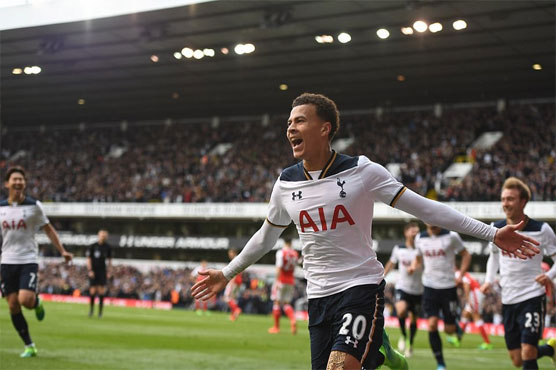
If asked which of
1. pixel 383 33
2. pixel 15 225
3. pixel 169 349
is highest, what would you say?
pixel 383 33

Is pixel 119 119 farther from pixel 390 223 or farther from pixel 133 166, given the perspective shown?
pixel 390 223

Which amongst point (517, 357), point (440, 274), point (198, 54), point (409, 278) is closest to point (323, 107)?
point (517, 357)

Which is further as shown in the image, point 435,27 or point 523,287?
point 435,27

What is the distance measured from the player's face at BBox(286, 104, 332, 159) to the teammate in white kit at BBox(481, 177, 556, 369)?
3877 millimetres

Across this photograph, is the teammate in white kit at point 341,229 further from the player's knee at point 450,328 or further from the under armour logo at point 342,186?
the player's knee at point 450,328

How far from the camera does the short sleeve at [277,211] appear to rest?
5.91 meters

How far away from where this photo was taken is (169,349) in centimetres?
1388

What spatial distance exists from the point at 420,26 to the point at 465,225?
988 inches

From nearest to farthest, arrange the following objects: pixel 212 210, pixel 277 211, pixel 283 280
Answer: pixel 277 211, pixel 283 280, pixel 212 210

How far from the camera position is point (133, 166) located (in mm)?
51969

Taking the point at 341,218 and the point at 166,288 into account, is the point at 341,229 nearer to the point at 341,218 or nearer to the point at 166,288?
the point at 341,218

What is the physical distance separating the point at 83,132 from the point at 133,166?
8.13 meters

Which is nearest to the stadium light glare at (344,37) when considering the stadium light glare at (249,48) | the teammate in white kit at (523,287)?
the stadium light glare at (249,48)

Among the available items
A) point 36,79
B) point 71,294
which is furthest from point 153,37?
point 71,294
